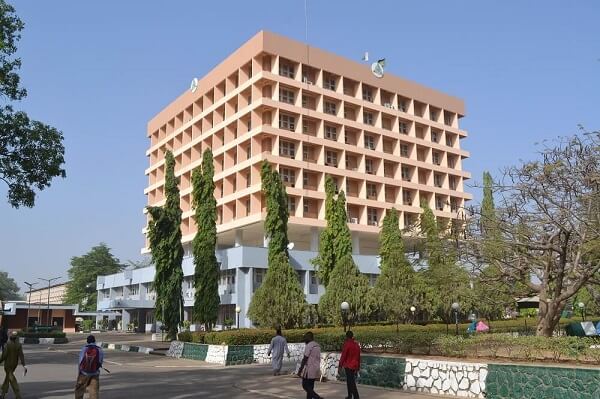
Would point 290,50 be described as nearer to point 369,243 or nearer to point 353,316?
point 369,243

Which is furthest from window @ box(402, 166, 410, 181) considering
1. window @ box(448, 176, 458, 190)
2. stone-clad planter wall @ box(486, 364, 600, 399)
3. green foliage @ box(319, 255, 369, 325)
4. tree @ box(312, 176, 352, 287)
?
stone-clad planter wall @ box(486, 364, 600, 399)

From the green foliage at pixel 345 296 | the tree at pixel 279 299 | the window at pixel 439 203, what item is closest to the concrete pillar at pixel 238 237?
the tree at pixel 279 299

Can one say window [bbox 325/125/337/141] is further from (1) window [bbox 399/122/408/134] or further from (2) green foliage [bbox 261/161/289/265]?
(2) green foliage [bbox 261/161/289/265]

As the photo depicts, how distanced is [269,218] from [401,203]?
88.6ft

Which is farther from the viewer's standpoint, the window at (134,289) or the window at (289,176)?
the window at (134,289)

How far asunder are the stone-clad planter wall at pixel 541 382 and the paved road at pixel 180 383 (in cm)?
165

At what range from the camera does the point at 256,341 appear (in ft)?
85.0

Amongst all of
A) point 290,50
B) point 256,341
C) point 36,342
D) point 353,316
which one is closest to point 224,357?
point 256,341

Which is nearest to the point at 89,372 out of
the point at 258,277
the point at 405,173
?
the point at 258,277

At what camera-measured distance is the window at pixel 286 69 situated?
176ft

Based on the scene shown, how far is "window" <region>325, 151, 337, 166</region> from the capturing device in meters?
55.1

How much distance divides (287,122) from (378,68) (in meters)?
13.3

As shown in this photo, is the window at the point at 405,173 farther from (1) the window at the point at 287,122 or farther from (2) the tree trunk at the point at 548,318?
(2) the tree trunk at the point at 548,318

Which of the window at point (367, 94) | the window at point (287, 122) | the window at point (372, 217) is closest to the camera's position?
the window at point (287, 122)
